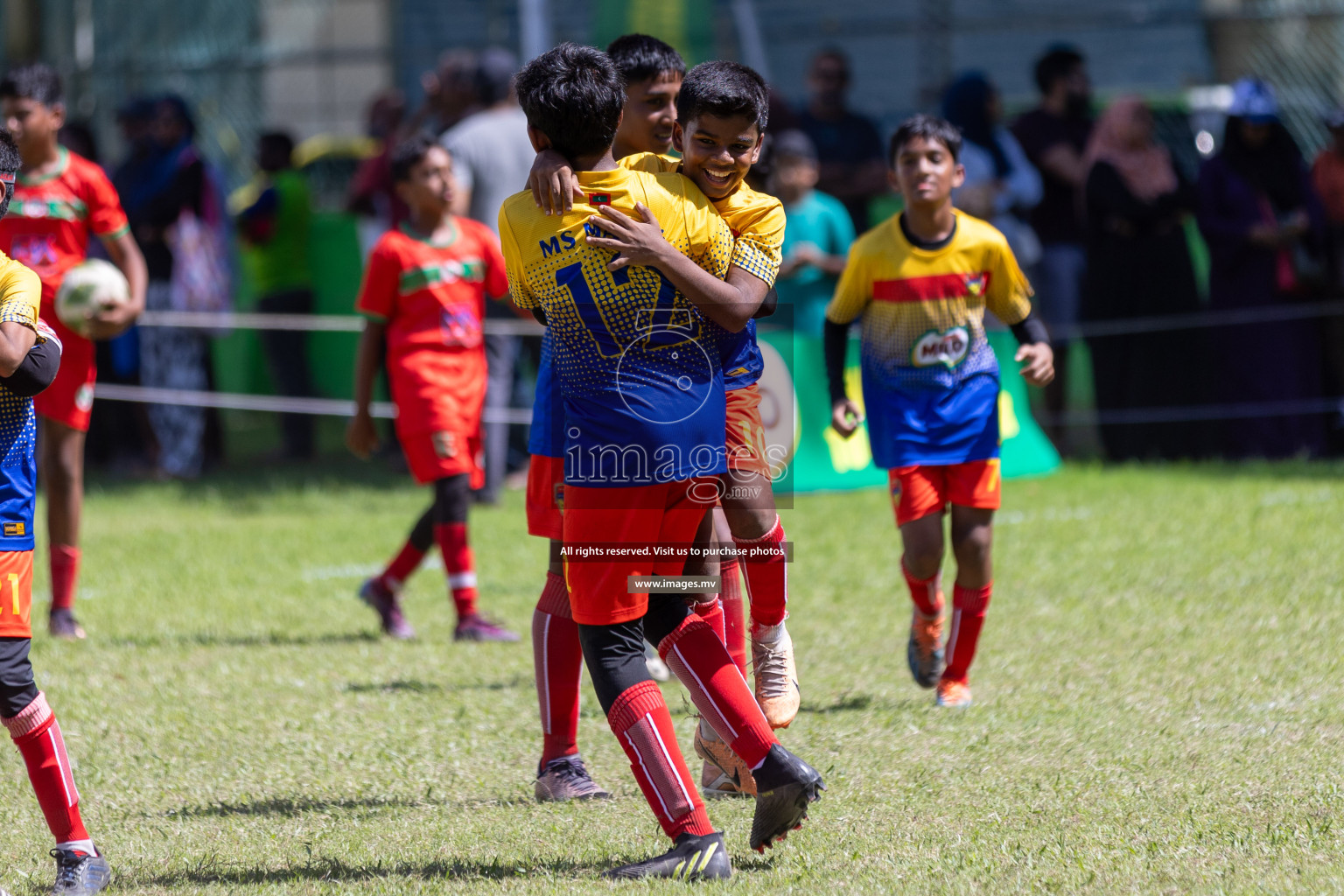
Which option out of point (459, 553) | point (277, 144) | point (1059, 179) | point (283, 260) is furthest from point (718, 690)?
point (277, 144)

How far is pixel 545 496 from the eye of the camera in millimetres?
4465

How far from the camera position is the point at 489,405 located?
9578mm

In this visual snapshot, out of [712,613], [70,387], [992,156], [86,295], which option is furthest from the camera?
[992,156]

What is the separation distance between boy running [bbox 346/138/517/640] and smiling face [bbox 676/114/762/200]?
2.97 meters

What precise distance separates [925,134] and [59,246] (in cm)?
363

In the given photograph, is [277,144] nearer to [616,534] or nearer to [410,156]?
[410,156]

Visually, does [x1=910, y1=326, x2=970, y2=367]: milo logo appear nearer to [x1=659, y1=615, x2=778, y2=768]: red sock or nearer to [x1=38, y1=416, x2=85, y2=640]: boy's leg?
[x1=659, y1=615, x2=778, y2=768]: red sock

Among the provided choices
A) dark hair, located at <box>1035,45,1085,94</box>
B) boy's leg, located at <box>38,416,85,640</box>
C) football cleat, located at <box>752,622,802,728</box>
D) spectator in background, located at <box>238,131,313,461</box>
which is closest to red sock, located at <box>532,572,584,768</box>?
football cleat, located at <box>752,622,802,728</box>

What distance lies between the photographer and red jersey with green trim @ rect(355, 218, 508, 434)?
6.57m

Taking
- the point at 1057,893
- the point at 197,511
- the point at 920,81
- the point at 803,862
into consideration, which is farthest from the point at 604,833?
the point at 920,81

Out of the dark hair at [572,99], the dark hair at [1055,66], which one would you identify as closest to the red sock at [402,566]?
the dark hair at [572,99]

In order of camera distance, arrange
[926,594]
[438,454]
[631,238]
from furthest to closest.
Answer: [438,454], [926,594], [631,238]

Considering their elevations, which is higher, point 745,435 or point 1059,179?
point 1059,179

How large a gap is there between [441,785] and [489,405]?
511 centimetres
